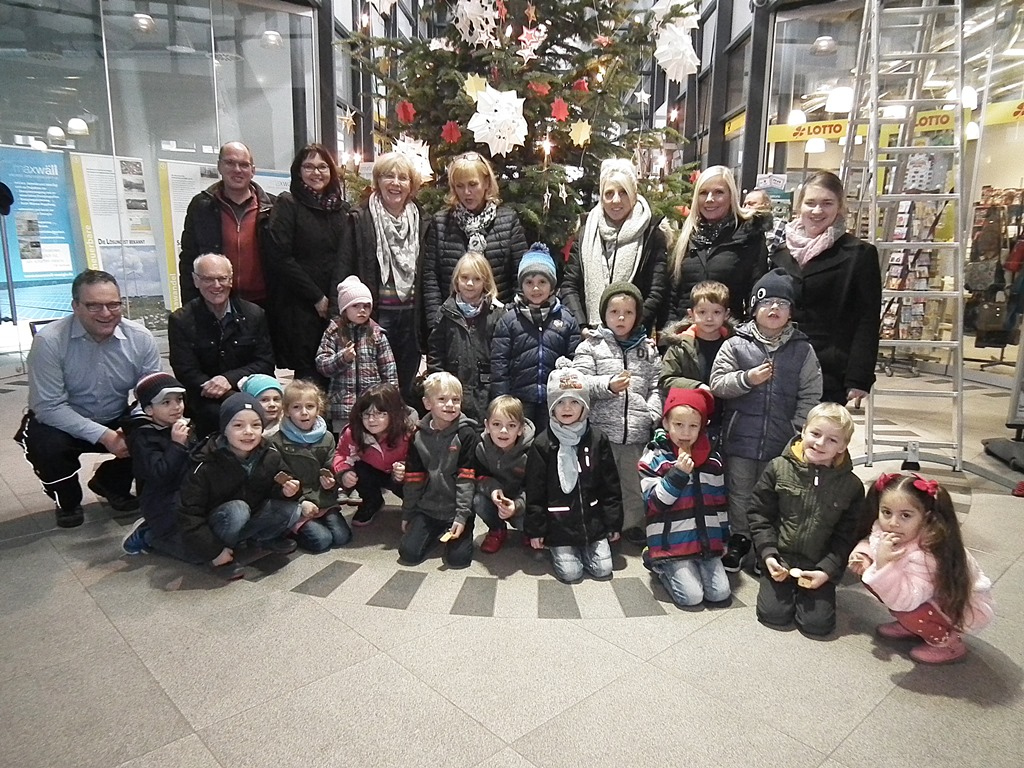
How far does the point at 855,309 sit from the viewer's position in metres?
3.13

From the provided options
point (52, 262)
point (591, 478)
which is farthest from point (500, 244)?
point (52, 262)

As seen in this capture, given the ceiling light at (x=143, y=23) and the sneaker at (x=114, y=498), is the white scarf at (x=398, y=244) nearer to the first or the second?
the sneaker at (x=114, y=498)

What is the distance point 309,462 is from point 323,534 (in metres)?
0.36

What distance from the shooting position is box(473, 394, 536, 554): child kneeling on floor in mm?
3082

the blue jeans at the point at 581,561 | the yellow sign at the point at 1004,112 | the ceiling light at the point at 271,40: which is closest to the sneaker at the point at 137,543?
the blue jeans at the point at 581,561

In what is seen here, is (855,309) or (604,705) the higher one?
(855,309)

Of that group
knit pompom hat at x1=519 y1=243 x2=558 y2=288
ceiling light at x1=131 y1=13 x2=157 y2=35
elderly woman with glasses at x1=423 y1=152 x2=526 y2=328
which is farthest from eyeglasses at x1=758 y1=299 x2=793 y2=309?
ceiling light at x1=131 y1=13 x2=157 y2=35

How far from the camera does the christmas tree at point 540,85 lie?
12.8 feet

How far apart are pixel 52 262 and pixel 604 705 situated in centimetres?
747

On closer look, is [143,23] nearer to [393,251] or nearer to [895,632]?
[393,251]

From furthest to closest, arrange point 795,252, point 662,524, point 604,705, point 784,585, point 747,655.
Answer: point 795,252 → point 662,524 → point 784,585 → point 747,655 → point 604,705

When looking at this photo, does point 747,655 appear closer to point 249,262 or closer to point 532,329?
point 532,329

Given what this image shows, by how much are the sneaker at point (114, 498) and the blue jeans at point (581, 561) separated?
2319 mm

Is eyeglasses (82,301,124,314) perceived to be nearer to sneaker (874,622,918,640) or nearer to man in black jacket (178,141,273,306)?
man in black jacket (178,141,273,306)
